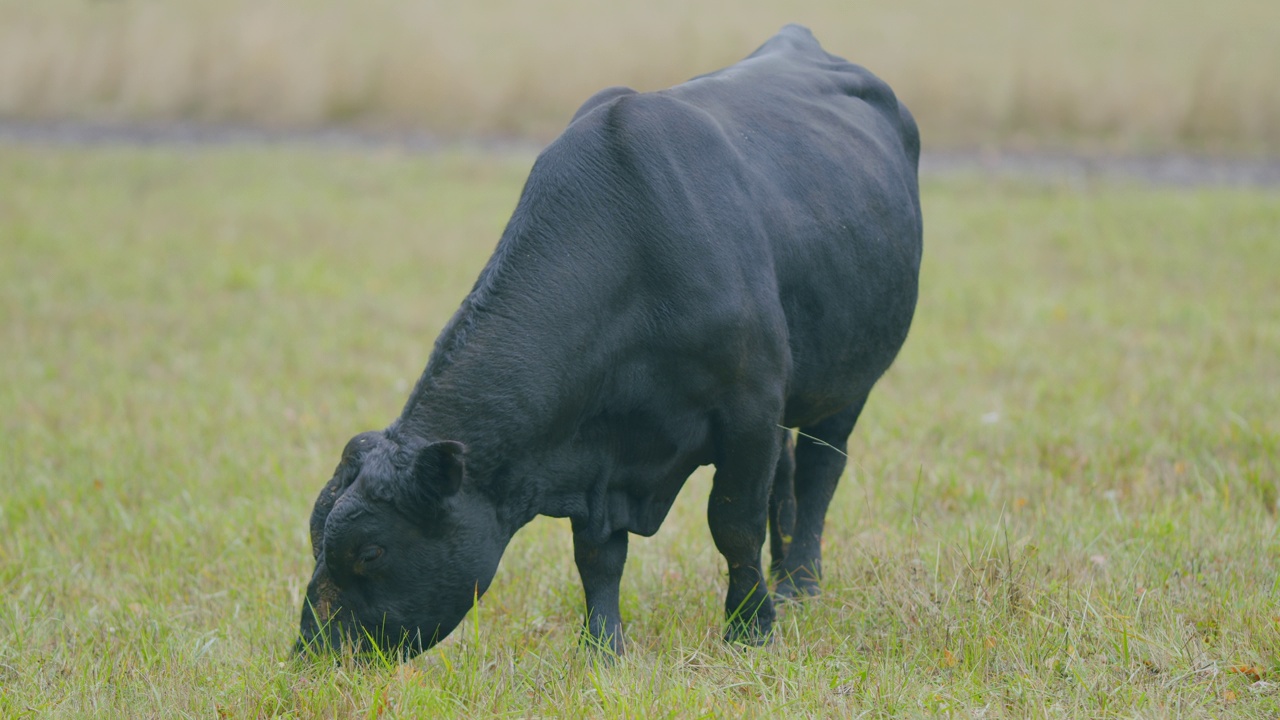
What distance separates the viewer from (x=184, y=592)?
4664 mm

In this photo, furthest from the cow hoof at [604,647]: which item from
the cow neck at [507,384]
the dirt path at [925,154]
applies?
the dirt path at [925,154]

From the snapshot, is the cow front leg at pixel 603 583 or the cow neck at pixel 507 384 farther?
the cow front leg at pixel 603 583

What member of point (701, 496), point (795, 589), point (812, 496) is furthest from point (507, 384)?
point (701, 496)

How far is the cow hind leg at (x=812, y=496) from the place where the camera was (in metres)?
4.46

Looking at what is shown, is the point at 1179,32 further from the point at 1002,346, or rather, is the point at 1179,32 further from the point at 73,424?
the point at 73,424

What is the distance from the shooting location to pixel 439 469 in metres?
3.11

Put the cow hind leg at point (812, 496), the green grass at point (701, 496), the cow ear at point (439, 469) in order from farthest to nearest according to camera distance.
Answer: the cow hind leg at point (812, 496)
the green grass at point (701, 496)
the cow ear at point (439, 469)

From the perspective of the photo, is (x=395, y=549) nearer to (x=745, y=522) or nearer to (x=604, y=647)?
(x=604, y=647)

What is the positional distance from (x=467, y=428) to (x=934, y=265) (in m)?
7.68

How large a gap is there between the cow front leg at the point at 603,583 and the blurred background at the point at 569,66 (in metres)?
15.2

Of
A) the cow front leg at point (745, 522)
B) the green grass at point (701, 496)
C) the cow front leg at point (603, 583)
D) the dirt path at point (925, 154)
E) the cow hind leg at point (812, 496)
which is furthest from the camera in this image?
the dirt path at point (925, 154)

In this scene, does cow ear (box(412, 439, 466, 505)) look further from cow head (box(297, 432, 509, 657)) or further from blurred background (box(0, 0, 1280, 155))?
blurred background (box(0, 0, 1280, 155))

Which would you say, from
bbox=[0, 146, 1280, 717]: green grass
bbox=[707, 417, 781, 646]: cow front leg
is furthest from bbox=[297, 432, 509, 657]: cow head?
bbox=[707, 417, 781, 646]: cow front leg

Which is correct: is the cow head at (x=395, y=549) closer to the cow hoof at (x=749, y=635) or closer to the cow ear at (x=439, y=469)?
the cow ear at (x=439, y=469)
